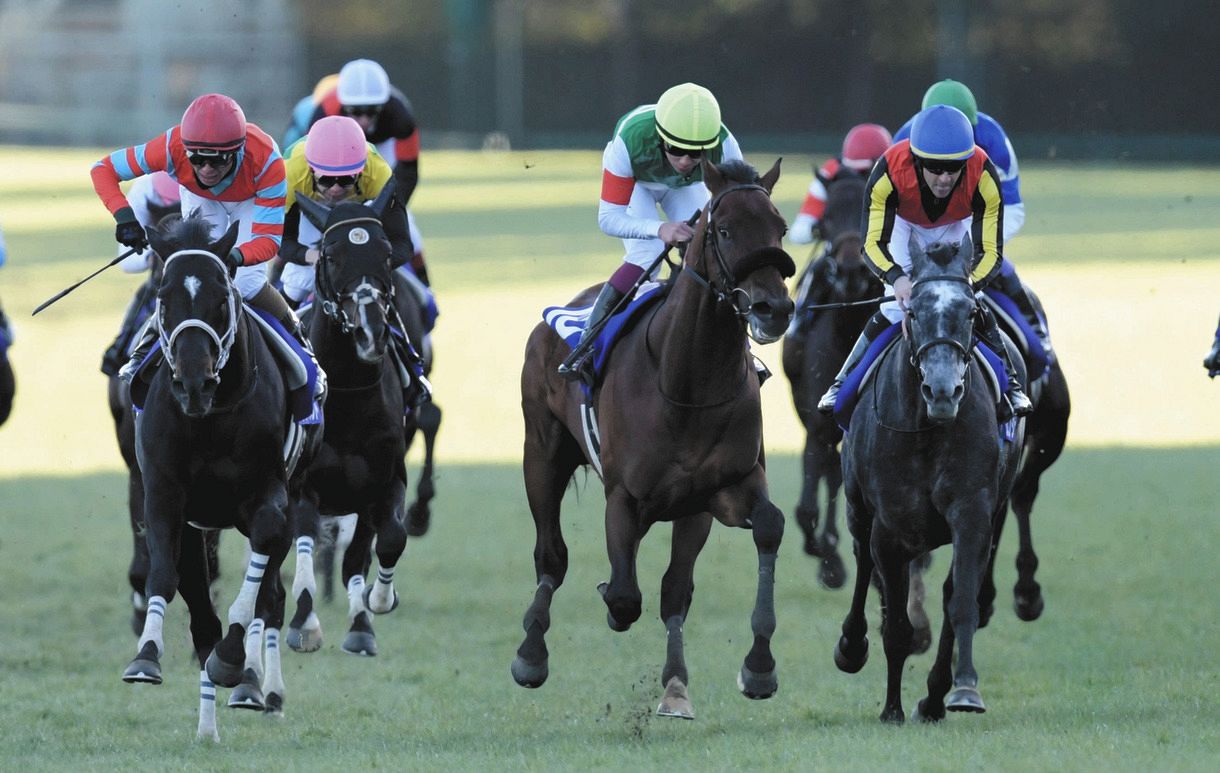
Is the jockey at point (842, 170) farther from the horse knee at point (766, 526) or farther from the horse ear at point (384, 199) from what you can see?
the horse knee at point (766, 526)

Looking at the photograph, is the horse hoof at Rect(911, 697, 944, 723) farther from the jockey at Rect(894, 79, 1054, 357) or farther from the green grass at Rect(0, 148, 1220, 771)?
the jockey at Rect(894, 79, 1054, 357)

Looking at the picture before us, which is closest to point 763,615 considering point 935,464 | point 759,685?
point 759,685

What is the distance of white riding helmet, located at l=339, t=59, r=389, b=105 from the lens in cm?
1170

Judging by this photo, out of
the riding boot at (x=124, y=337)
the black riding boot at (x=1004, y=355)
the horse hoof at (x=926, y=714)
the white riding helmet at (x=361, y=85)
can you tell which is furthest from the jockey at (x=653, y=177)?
the white riding helmet at (x=361, y=85)

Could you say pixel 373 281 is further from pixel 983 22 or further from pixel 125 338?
pixel 983 22

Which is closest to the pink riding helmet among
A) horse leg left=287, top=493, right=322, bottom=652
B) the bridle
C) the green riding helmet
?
the bridle

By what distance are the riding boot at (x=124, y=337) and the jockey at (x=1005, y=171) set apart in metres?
3.84

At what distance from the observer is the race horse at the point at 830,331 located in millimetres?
11148

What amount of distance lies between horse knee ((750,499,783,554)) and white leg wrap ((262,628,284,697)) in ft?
7.47

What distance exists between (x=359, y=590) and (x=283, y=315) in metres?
1.76

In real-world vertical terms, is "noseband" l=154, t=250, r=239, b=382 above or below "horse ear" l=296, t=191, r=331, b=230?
below

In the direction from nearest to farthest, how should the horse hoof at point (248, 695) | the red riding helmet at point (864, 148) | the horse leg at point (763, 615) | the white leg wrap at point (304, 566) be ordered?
the horse leg at point (763, 615)
the horse hoof at point (248, 695)
the white leg wrap at point (304, 566)
the red riding helmet at point (864, 148)

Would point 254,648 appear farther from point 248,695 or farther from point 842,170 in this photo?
point 842,170

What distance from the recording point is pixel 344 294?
341 inches
